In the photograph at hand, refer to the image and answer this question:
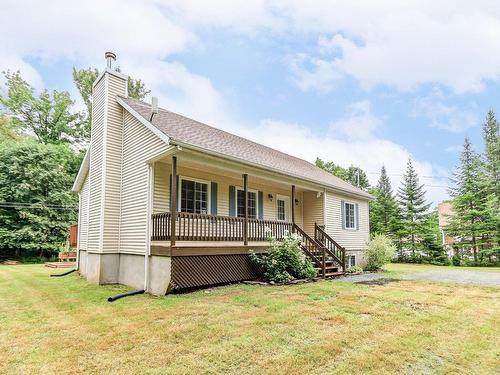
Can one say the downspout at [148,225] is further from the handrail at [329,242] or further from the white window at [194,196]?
the handrail at [329,242]

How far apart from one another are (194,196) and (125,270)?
9.59 ft

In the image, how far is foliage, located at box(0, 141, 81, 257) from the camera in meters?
19.3

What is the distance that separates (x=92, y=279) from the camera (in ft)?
32.4

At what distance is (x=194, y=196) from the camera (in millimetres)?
10328

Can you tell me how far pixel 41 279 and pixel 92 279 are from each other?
2332 millimetres

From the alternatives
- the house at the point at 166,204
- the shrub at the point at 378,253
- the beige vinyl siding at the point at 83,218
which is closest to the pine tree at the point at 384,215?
the shrub at the point at 378,253

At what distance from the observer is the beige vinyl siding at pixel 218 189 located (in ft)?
31.0

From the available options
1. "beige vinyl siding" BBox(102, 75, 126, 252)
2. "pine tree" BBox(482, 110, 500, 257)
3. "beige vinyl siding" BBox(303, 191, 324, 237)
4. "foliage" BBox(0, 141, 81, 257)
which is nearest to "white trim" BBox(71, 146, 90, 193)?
"beige vinyl siding" BBox(102, 75, 126, 252)

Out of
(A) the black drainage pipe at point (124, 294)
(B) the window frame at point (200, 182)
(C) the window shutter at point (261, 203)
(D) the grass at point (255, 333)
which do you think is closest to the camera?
(D) the grass at point (255, 333)

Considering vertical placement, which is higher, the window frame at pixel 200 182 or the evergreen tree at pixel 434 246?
the window frame at pixel 200 182

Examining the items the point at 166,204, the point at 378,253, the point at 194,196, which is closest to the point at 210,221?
the point at 166,204

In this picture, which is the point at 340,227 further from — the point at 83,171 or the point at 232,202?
the point at 83,171

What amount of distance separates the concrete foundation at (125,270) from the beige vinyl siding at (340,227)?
7828mm

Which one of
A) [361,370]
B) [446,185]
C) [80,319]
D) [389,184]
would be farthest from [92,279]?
[389,184]
